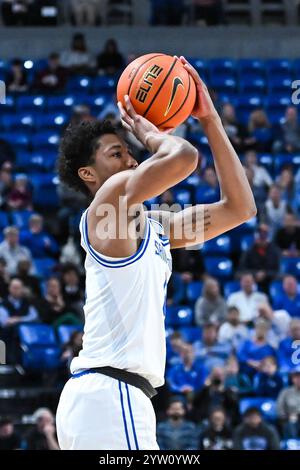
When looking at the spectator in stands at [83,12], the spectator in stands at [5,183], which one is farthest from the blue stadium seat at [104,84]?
the spectator in stands at [5,183]

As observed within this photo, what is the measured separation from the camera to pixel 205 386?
10203 millimetres

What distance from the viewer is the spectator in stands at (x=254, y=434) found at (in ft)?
31.5

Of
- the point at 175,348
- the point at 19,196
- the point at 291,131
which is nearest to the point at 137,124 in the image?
the point at 175,348

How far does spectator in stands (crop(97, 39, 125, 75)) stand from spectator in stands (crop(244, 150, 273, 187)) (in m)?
3.30

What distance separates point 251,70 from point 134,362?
1252 centimetres

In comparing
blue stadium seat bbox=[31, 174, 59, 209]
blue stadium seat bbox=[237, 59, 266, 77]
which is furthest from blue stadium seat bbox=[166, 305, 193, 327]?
blue stadium seat bbox=[237, 59, 266, 77]

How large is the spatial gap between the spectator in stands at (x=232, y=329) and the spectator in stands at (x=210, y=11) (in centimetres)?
731

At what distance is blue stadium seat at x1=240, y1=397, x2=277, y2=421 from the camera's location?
1032cm

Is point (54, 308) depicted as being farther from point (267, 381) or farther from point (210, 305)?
point (267, 381)

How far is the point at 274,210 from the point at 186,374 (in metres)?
3.19

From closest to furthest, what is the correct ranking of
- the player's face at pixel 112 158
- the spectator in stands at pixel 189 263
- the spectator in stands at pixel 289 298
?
the player's face at pixel 112 158 → the spectator in stands at pixel 289 298 → the spectator in stands at pixel 189 263

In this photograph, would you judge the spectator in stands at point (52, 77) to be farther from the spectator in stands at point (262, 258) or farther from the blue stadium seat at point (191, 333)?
the blue stadium seat at point (191, 333)
